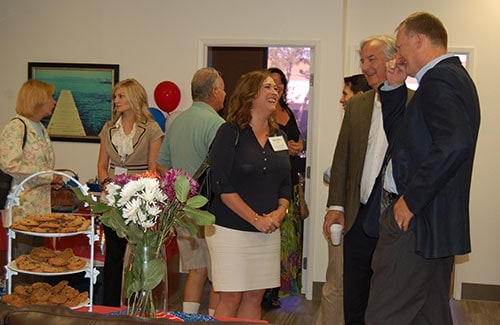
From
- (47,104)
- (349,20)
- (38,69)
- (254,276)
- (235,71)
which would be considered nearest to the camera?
(254,276)

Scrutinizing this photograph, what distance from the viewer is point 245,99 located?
3484mm

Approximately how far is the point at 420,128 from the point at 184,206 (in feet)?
3.48

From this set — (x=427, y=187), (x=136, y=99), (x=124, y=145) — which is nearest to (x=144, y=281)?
(x=427, y=187)

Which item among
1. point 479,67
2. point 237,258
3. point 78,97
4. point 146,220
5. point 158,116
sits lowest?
point 237,258

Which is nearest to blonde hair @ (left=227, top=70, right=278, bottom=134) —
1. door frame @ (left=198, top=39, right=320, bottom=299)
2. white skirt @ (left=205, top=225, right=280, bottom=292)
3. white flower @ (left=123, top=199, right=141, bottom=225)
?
white skirt @ (left=205, top=225, right=280, bottom=292)

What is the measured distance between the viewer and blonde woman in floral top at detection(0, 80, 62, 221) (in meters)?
3.86

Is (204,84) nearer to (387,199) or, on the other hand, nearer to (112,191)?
(387,199)

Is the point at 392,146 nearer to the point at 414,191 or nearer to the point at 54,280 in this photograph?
the point at 414,191

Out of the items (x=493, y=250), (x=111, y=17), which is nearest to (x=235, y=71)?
(x=111, y=17)

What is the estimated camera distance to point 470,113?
250 centimetres

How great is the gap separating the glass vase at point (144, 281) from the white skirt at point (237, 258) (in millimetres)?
1327

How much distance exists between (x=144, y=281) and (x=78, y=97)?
4.34m

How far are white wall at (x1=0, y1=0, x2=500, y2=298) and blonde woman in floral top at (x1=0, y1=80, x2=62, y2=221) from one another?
187 cm

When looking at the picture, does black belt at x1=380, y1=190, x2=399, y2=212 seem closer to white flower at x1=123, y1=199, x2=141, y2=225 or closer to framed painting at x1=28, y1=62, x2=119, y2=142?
white flower at x1=123, y1=199, x2=141, y2=225
